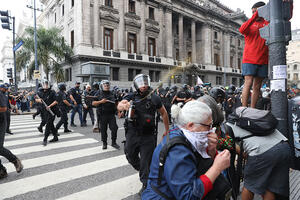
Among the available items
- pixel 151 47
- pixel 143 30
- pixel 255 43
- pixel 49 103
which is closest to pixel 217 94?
pixel 255 43

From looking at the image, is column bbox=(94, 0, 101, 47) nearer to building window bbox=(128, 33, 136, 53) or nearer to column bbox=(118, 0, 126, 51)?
column bbox=(118, 0, 126, 51)

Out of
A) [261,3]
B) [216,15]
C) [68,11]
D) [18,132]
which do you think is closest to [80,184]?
[261,3]

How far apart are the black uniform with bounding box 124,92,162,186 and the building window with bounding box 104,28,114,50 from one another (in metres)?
23.0

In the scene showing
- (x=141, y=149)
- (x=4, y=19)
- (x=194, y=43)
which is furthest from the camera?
(x=194, y=43)

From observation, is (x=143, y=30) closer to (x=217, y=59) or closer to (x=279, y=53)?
(x=217, y=59)

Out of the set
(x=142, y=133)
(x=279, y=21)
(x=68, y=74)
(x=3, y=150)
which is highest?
(x=68, y=74)

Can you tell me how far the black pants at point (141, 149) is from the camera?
3.28 metres

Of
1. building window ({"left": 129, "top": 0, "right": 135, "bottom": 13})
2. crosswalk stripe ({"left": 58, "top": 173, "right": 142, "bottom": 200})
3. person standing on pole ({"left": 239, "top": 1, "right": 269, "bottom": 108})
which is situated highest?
building window ({"left": 129, "top": 0, "right": 135, "bottom": 13})

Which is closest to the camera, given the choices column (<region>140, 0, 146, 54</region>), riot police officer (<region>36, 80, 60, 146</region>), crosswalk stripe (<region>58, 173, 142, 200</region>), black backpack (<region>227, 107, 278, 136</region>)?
black backpack (<region>227, 107, 278, 136</region>)

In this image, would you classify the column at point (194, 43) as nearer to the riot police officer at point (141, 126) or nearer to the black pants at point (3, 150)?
the riot police officer at point (141, 126)

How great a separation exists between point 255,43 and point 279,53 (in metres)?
0.73

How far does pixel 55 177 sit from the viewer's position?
4098mm

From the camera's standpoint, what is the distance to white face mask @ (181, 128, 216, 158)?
1.56 meters

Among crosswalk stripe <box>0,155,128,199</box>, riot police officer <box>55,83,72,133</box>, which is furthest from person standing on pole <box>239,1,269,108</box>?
riot police officer <box>55,83,72,133</box>
